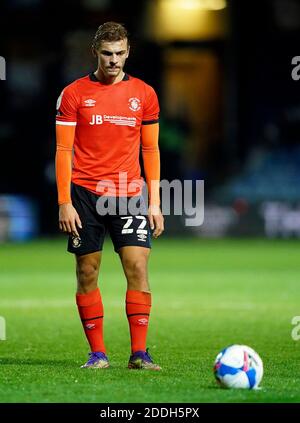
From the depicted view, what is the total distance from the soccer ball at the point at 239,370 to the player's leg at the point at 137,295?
108 centimetres

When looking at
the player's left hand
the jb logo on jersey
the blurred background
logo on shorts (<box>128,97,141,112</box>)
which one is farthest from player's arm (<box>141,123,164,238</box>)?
the blurred background

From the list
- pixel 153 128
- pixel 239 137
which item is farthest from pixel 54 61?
pixel 153 128

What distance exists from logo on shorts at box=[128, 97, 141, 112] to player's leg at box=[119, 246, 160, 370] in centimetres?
88

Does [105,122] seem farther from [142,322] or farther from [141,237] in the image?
[142,322]

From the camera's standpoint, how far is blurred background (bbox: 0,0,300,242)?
27016mm

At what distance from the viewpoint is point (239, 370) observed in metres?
6.57

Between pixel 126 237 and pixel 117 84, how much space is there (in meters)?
0.98

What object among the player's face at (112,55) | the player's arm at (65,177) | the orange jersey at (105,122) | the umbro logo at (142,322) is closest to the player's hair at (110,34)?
the player's face at (112,55)

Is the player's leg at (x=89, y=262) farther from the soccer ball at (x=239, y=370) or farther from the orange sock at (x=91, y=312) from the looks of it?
the soccer ball at (x=239, y=370)

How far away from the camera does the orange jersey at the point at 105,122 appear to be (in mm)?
7676

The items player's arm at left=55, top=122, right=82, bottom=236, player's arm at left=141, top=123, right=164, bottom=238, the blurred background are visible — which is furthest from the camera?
the blurred background

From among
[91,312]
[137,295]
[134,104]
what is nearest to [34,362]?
[91,312]

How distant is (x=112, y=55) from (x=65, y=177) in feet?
2.69

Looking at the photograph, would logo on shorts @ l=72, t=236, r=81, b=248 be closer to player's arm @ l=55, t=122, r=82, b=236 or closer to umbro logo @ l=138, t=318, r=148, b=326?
player's arm @ l=55, t=122, r=82, b=236
